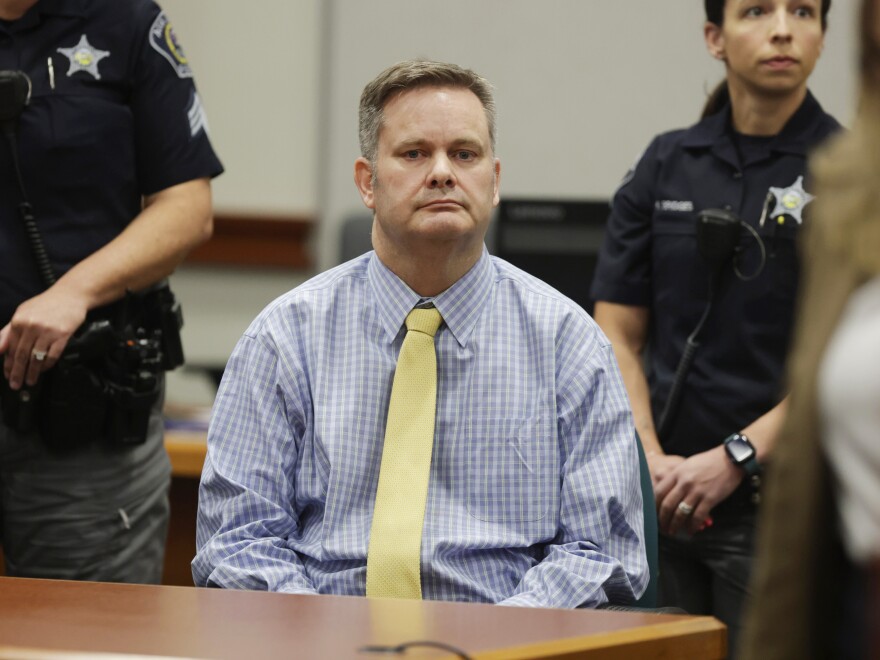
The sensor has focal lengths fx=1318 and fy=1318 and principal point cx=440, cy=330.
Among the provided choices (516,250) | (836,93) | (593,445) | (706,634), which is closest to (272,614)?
(706,634)

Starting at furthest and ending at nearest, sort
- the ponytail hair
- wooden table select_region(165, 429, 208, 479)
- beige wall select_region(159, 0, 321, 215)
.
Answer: beige wall select_region(159, 0, 321, 215) < wooden table select_region(165, 429, 208, 479) < the ponytail hair

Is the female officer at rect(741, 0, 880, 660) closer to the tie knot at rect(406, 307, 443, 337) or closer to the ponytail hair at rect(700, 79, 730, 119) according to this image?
the tie knot at rect(406, 307, 443, 337)

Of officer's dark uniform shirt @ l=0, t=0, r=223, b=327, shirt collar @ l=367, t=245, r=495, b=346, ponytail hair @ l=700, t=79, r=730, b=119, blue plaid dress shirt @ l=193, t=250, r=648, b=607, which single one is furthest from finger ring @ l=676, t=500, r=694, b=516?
officer's dark uniform shirt @ l=0, t=0, r=223, b=327

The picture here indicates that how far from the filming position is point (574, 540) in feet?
5.97

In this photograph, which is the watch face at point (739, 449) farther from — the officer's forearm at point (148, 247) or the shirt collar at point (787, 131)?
the officer's forearm at point (148, 247)

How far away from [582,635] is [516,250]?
5.92 ft

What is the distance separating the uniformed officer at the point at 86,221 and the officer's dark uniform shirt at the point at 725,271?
829 millimetres

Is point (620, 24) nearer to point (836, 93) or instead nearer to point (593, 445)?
point (836, 93)

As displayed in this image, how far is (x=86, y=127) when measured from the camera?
7.29 feet

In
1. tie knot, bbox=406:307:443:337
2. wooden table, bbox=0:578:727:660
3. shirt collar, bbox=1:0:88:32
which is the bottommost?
wooden table, bbox=0:578:727:660

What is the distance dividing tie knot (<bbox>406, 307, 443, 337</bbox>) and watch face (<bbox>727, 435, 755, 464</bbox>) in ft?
1.82

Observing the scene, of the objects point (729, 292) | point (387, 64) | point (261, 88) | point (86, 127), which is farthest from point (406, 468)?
point (261, 88)

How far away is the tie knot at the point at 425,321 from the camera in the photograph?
1928 millimetres

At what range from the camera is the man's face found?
196 centimetres
